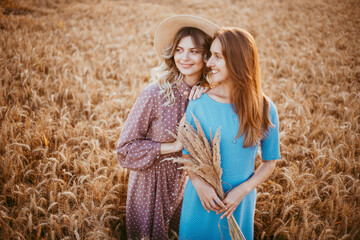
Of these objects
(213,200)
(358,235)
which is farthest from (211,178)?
(358,235)

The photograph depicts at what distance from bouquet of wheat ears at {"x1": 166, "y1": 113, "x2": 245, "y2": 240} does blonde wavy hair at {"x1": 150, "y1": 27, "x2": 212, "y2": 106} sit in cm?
55

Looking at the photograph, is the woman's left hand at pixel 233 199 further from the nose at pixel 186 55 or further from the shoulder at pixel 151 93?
the nose at pixel 186 55

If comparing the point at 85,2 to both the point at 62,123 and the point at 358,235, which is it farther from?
the point at 358,235

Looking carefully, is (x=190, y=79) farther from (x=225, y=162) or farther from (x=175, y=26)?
(x=225, y=162)

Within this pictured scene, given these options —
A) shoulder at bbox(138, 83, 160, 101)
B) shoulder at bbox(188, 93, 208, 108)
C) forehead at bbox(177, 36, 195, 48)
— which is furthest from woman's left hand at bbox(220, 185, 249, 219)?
forehead at bbox(177, 36, 195, 48)

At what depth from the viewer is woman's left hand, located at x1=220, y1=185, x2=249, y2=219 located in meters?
1.62

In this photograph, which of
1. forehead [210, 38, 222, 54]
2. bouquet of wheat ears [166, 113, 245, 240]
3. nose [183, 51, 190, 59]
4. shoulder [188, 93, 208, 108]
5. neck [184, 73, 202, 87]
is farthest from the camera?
neck [184, 73, 202, 87]

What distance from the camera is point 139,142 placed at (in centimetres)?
205

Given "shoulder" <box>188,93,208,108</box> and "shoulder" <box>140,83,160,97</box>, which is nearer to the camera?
"shoulder" <box>188,93,208,108</box>

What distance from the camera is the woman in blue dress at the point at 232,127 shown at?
62.6 inches

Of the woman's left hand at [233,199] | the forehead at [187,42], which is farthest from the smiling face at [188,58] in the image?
the woman's left hand at [233,199]

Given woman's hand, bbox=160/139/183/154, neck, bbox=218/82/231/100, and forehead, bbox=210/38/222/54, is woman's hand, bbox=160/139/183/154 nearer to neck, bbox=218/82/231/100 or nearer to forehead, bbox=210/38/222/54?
neck, bbox=218/82/231/100

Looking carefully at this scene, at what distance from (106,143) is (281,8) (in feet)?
42.0

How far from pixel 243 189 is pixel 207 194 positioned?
0.94ft
